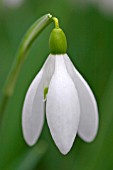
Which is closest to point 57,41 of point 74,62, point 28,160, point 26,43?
point 26,43

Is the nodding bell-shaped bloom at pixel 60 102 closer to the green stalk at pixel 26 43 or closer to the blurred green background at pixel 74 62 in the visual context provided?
the green stalk at pixel 26 43

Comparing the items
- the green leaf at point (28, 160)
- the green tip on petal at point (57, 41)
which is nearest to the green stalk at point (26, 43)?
the green tip on petal at point (57, 41)

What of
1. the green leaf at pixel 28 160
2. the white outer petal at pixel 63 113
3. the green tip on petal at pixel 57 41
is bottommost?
the green leaf at pixel 28 160

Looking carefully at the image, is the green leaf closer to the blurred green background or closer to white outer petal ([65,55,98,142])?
the blurred green background

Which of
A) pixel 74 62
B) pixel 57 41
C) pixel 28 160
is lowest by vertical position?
pixel 28 160

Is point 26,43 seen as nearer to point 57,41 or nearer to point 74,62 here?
point 57,41

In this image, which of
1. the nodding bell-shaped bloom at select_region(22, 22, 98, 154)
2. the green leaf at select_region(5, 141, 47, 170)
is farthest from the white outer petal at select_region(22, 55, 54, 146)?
the green leaf at select_region(5, 141, 47, 170)
